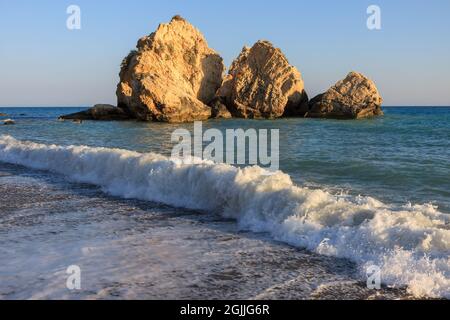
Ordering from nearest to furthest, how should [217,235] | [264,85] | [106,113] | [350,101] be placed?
[217,235] < [106,113] < [350,101] < [264,85]

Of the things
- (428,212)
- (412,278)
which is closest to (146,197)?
(428,212)

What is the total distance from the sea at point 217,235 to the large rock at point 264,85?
45.2 meters

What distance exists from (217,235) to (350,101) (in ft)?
168

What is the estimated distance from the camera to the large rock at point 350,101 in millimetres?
54250

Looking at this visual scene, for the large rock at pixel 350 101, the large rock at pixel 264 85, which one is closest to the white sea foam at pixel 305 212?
the large rock at pixel 264 85

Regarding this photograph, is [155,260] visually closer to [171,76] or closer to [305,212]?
[305,212]

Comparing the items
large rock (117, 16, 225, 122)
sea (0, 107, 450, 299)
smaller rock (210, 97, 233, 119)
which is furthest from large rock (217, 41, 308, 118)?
sea (0, 107, 450, 299)

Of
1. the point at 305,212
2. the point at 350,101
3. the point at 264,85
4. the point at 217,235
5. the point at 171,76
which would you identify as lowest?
the point at 217,235

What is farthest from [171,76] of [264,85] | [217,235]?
[217,235]

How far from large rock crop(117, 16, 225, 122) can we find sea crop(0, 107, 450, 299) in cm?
3758

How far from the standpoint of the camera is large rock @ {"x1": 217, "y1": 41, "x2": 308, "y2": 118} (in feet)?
184

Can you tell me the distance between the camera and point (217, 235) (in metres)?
6.44

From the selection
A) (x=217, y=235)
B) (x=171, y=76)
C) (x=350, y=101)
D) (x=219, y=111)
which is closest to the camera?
(x=217, y=235)

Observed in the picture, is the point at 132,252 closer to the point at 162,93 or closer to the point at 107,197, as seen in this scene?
the point at 107,197
